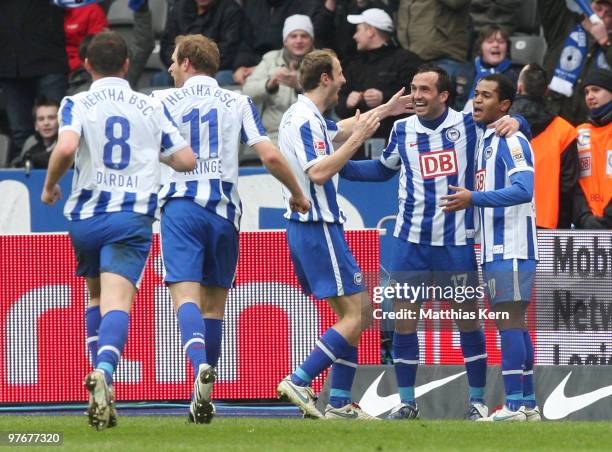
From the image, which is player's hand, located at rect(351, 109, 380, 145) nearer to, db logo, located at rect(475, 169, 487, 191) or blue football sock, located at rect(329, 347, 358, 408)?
db logo, located at rect(475, 169, 487, 191)

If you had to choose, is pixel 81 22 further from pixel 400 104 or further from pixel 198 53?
pixel 198 53

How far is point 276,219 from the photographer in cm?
1255

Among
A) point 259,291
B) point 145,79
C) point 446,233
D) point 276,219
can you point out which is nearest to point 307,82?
point 446,233

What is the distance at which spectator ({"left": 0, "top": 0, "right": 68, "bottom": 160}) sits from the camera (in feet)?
46.9

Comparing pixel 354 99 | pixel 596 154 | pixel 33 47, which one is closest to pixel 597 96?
pixel 596 154

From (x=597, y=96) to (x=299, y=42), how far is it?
328 centimetres

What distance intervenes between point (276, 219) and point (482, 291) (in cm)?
344

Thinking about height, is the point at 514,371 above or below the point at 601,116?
below

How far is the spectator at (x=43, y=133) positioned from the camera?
43.6 ft

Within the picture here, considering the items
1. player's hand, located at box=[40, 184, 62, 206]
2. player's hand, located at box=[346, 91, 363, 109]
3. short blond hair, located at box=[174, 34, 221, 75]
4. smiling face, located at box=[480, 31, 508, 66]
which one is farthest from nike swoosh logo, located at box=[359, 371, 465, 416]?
smiling face, located at box=[480, 31, 508, 66]

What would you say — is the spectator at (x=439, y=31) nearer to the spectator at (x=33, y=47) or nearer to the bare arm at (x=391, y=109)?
the spectator at (x=33, y=47)

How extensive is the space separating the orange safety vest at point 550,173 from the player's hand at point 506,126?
1983 mm

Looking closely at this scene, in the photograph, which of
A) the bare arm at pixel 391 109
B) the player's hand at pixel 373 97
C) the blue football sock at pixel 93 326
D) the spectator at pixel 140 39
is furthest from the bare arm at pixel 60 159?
the spectator at pixel 140 39

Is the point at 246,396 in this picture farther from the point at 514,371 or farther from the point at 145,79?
the point at 145,79
